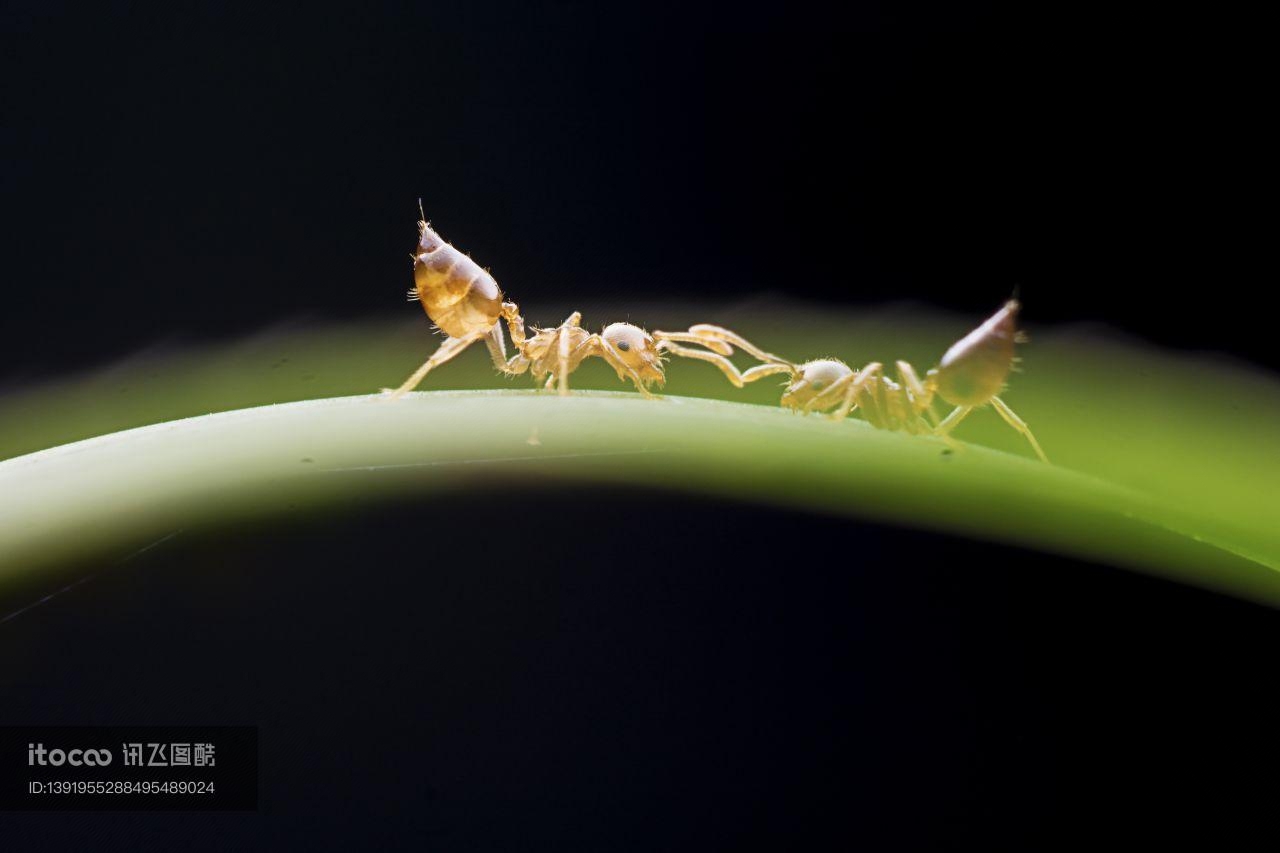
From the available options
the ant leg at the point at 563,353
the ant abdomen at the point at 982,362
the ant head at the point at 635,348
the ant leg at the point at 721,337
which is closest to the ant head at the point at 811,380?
the ant leg at the point at 721,337

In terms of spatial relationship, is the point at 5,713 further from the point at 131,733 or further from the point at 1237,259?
the point at 1237,259

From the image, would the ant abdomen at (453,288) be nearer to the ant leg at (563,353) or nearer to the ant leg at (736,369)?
the ant leg at (563,353)

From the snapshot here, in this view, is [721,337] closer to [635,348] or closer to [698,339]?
[698,339]

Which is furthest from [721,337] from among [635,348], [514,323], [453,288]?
[453,288]

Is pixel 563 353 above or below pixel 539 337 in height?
Result: below

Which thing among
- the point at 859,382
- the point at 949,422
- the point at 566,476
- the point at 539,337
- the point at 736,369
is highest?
the point at 539,337

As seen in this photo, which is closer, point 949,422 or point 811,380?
point 949,422

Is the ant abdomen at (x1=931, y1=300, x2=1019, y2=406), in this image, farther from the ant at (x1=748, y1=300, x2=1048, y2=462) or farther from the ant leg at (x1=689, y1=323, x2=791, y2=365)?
the ant leg at (x1=689, y1=323, x2=791, y2=365)

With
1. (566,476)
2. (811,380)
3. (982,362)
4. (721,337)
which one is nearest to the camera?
(566,476)
